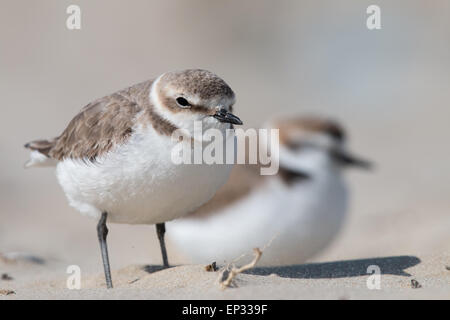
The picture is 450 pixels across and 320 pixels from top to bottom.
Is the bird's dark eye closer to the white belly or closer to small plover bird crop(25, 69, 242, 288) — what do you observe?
small plover bird crop(25, 69, 242, 288)

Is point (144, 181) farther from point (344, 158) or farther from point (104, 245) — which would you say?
point (344, 158)

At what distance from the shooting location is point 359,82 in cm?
1880

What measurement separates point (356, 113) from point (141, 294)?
1324 centimetres

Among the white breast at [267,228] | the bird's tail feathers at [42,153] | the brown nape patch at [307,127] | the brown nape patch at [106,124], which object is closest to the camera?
the brown nape patch at [106,124]

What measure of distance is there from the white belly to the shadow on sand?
2.62 ft

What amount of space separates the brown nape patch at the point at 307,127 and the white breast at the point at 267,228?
0.77m

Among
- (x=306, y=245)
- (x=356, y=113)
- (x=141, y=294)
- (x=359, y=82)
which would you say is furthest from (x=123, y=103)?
(x=359, y=82)

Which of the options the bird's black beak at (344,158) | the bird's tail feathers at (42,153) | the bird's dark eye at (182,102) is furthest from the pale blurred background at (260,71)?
the bird's dark eye at (182,102)

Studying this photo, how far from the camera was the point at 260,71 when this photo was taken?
20.2 m

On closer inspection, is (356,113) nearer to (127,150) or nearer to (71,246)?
(71,246)

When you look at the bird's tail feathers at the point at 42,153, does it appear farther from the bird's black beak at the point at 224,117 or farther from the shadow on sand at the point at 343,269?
the shadow on sand at the point at 343,269

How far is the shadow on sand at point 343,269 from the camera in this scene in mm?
5293

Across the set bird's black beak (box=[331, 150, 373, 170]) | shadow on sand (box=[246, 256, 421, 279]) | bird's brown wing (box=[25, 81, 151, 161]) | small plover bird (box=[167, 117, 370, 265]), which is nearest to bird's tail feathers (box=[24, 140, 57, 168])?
bird's brown wing (box=[25, 81, 151, 161])

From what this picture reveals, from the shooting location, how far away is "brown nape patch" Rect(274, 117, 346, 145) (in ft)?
25.9
